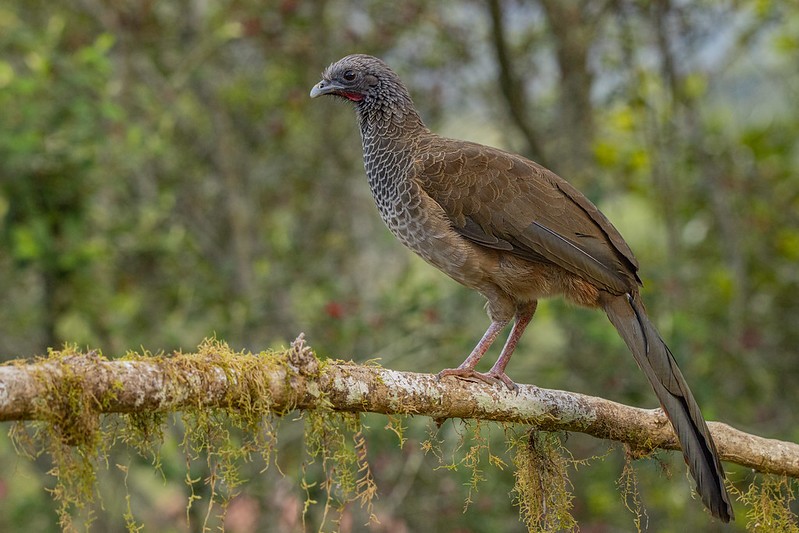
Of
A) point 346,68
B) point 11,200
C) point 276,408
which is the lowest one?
point 276,408

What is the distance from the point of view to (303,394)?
9.37ft

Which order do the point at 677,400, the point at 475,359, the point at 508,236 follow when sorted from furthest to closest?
1. the point at 508,236
2. the point at 475,359
3. the point at 677,400

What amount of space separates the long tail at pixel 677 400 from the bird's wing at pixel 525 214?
4.4 inches

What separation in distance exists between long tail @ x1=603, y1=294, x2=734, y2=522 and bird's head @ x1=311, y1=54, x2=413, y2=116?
145 cm

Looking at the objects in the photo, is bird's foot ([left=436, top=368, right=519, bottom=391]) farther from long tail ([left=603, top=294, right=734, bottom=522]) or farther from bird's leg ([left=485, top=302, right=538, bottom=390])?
long tail ([left=603, top=294, right=734, bottom=522])

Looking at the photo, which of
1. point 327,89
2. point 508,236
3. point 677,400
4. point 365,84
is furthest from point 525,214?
point 327,89

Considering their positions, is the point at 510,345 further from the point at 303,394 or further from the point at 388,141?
the point at 303,394

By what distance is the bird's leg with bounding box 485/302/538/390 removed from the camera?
11.4ft

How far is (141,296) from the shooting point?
6.59 m

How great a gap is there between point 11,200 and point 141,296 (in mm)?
1571

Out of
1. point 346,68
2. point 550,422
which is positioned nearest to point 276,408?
point 550,422

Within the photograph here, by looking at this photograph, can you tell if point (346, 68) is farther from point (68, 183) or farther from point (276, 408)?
point (276, 408)

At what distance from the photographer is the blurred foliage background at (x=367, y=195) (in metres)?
5.56

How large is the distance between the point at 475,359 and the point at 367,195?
4867 mm
